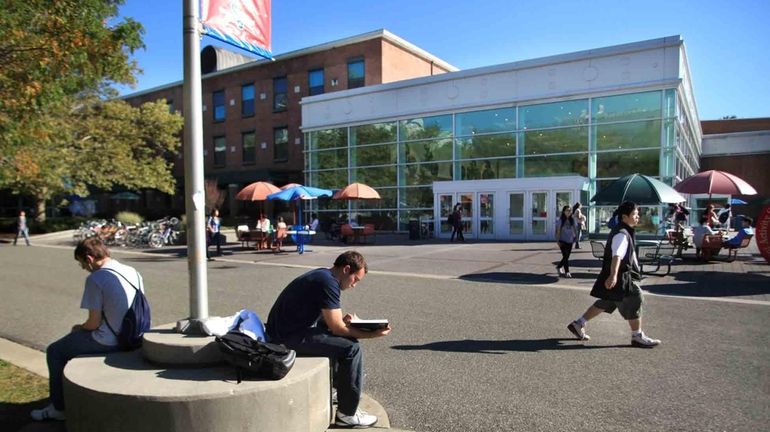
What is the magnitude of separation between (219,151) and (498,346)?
36290 millimetres

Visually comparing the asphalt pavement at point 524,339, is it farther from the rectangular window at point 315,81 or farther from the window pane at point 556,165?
the rectangular window at point 315,81

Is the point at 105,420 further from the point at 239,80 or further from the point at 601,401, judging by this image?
the point at 239,80

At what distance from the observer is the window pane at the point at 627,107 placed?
20.7 meters

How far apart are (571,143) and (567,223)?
13.1 meters

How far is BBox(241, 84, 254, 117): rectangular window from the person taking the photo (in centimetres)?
3650

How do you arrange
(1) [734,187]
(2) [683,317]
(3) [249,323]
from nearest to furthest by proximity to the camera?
(3) [249,323] < (2) [683,317] < (1) [734,187]

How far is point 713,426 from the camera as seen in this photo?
12.5 feet

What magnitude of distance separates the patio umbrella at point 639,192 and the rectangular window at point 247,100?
2962 centimetres

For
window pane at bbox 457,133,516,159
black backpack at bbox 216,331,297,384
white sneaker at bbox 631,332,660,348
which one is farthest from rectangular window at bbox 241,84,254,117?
black backpack at bbox 216,331,297,384

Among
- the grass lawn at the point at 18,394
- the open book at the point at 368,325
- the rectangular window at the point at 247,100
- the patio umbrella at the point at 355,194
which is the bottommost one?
the grass lawn at the point at 18,394

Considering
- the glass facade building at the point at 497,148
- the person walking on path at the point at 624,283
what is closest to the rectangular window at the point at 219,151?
the glass facade building at the point at 497,148

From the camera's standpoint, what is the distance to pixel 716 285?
9984mm

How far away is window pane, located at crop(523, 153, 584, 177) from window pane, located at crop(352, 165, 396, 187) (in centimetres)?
748

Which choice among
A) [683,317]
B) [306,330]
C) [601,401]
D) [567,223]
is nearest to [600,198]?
[567,223]
